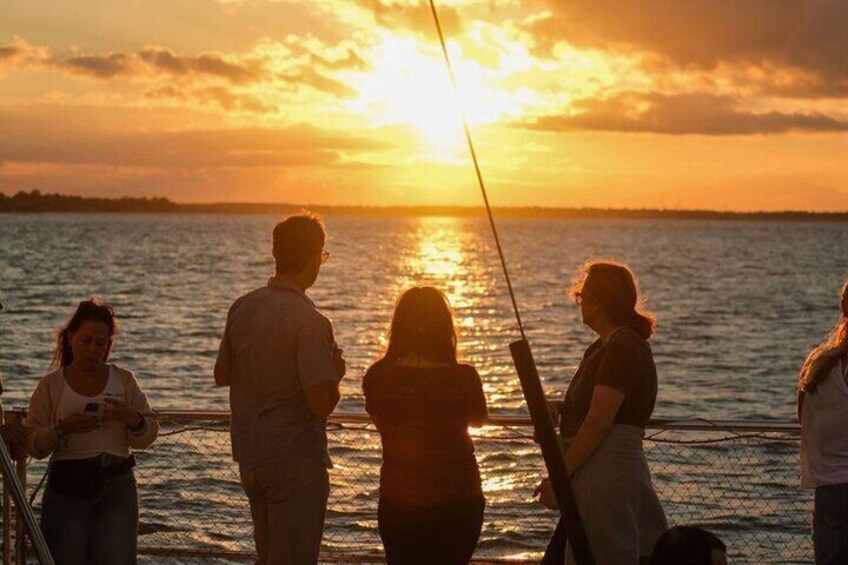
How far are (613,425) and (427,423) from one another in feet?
2.29

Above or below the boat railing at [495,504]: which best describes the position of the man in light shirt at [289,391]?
above

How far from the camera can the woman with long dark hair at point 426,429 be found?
17.2 ft

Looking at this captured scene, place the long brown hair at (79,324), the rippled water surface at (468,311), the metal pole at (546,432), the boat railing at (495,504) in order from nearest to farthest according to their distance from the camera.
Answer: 1. the metal pole at (546,432)
2. the long brown hair at (79,324)
3. the boat railing at (495,504)
4. the rippled water surface at (468,311)

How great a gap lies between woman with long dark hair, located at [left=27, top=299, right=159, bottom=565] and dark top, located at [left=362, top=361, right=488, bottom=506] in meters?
1.16

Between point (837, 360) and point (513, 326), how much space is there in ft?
143

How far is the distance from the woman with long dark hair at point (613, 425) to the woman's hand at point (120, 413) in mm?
1737

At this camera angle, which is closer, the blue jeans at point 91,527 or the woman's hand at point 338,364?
the woman's hand at point 338,364

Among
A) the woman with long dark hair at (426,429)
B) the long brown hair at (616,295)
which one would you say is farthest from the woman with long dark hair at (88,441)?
the long brown hair at (616,295)

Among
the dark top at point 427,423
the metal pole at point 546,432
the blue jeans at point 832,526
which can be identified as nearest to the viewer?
the metal pole at point 546,432

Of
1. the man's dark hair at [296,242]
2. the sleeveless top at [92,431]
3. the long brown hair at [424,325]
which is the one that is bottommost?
the sleeveless top at [92,431]

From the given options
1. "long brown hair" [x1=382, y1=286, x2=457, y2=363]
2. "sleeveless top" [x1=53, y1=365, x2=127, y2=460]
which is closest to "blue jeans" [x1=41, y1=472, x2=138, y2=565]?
"sleeveless top" [x1=53, y1=365, x2=127, y2=460]

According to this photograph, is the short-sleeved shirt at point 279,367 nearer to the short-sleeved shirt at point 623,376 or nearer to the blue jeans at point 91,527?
the blue jeans at point 91,527

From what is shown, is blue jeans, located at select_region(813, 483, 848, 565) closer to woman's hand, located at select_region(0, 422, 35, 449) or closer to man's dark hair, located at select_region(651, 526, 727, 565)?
man's dark hair, located at select_region(651, 526, 727, 565)

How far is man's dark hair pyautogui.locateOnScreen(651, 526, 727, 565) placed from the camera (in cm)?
450
